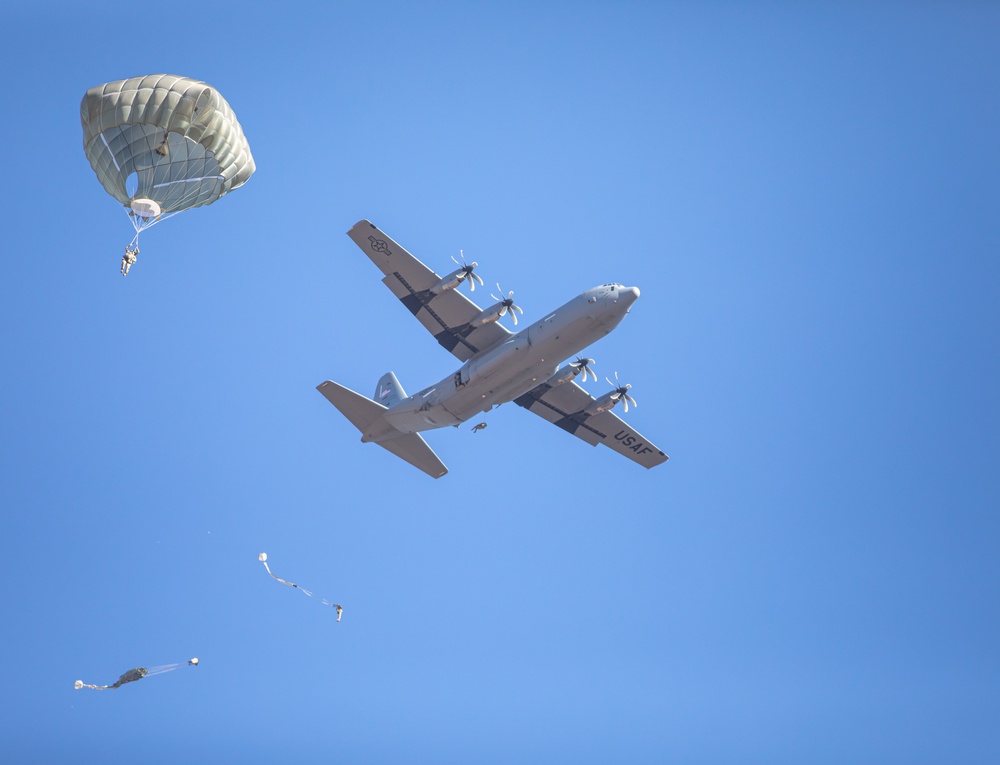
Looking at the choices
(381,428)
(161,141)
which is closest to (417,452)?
(381,428)

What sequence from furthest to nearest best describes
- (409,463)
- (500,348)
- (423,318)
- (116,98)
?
(409,463)
(423,318)
(500,348)
(116,98)

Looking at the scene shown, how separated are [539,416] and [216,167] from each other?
19387 mm

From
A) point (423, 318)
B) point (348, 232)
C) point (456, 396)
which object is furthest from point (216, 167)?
point (456, 396)

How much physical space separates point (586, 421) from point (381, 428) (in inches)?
402

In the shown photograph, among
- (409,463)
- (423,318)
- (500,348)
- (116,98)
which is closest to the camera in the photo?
(116,98)

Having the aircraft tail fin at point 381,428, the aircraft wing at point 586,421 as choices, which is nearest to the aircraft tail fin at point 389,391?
the aircraft tail fin at point 381,428

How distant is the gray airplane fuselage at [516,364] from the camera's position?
38.2m

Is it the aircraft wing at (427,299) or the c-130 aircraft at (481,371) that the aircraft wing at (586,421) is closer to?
the c-130 aircraft at (481,371)

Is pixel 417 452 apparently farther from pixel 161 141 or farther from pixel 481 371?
pixel 161 141

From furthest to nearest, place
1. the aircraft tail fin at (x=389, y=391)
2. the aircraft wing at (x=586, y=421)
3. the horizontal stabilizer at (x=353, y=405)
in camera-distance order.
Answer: the aircraft wing at (x=586, y=421) < the aircraft tail fin at (x=389, y=391) < the horizontal stabilizer at (x=353, y=405)

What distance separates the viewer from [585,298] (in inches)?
1508

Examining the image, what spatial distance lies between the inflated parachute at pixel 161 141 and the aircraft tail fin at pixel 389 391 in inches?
490

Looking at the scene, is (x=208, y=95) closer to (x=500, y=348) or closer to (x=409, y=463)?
(x=500, y=348)

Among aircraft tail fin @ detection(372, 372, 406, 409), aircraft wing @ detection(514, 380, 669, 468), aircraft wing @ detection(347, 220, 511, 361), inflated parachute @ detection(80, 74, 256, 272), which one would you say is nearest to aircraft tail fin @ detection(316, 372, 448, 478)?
aircraft tail fin @ detection(372, 372, 406, 409)
